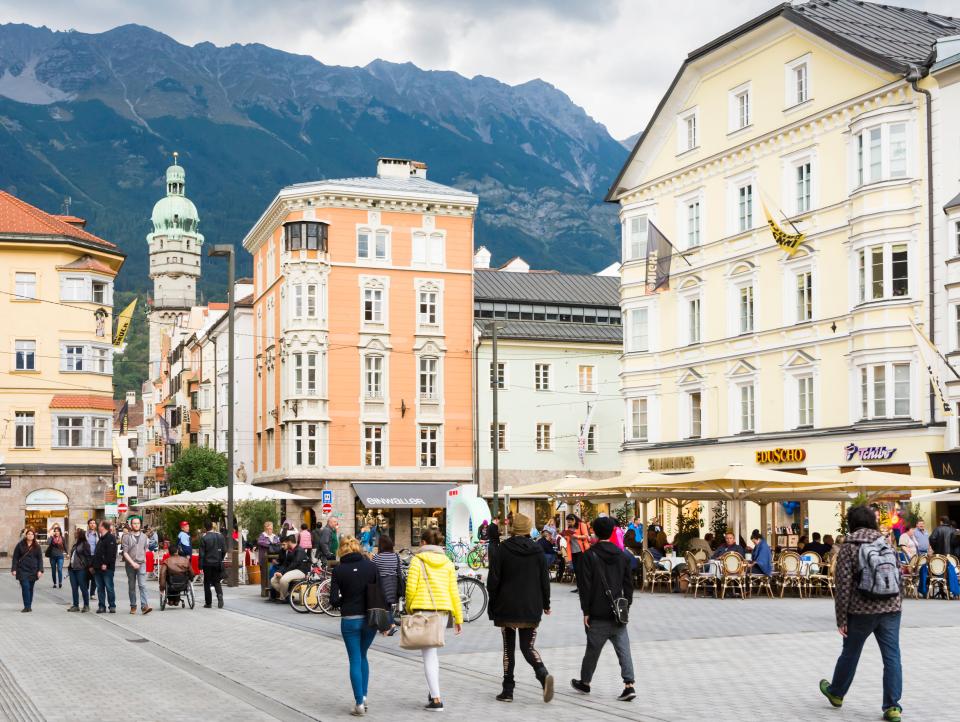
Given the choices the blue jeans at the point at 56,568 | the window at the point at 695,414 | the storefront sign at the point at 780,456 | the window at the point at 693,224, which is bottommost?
the blue jeans at the point at 56,568

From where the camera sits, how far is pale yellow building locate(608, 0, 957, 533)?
40.8 meters

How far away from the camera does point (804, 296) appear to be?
45.4 m

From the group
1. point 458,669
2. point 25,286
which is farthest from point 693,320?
point 458,669

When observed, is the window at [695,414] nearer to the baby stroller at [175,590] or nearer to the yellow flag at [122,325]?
the baby stroller at [175,590]

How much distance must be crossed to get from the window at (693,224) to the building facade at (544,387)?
67.3ft

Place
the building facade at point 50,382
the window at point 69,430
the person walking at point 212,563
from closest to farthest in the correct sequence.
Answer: the person walking at point 212,563 < the building facade at point 50,382 < the window at point 69,430

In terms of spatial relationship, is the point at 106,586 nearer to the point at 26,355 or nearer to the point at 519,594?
the point at 519,594

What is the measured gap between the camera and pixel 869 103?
4222 centimetres

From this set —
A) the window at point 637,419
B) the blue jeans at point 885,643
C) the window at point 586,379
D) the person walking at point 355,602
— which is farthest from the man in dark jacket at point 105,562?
the window at point 586,379

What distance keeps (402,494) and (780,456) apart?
27301mm

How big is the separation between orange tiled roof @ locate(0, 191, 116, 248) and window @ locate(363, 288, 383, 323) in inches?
517

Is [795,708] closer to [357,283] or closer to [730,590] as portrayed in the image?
[730,590]

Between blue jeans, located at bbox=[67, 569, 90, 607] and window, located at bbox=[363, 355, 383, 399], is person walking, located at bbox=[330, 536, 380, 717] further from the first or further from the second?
window, located at bbox=[363, 355, 383, 399]

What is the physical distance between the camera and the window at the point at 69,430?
2473 inches
